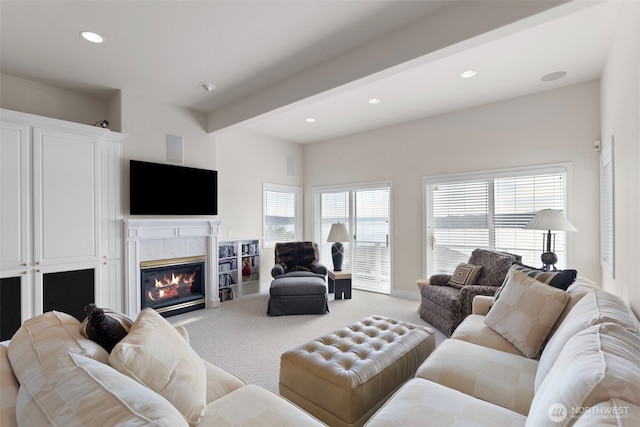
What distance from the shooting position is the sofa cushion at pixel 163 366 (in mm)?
1105

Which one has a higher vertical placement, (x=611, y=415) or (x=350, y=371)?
(x=611, y=415)

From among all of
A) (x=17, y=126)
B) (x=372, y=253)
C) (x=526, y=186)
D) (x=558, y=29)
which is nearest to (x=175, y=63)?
(x=17, y=126)

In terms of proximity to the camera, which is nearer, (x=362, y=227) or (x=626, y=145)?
(x=626, y=145)

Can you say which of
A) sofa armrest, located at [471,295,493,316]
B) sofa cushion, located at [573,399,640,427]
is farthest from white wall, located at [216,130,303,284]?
sofa cushion, located at [573,399,640,427]

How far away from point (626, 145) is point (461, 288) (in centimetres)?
203

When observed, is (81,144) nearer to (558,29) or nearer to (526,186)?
(558,29)

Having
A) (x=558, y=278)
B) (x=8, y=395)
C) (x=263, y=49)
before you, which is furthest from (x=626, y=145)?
(x=8, y=395)

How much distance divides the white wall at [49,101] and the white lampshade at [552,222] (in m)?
5.46

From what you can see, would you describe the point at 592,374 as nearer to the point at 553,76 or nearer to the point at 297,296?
the point at 297,296

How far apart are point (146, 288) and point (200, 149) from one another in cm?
215

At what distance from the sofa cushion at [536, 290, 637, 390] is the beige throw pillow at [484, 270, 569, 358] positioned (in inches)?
9.7

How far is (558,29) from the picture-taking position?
2.53 metres

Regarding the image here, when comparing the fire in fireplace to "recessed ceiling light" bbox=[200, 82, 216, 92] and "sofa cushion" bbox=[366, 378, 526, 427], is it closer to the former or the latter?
"recessed ceiling light" bbox=[200, 82, 216, 92]

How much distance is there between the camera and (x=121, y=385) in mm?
827
